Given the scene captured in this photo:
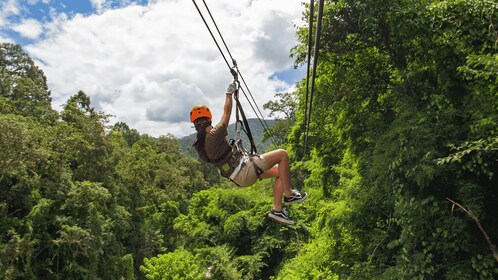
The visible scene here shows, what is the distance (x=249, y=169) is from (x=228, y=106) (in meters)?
0.87

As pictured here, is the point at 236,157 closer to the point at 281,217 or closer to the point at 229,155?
the point at 229,155

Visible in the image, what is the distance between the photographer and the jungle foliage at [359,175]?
229 inches

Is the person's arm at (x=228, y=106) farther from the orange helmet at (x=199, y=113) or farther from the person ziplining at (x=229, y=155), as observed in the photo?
the orange helmet at (x=199, y=113)

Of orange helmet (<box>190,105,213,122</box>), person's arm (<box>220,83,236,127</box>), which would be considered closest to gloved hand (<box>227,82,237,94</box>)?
person's arm (<box>220,83,236,127</box>)

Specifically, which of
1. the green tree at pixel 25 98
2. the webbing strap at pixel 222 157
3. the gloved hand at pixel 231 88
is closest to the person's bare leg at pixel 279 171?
the webbing strap at pixel 222 157

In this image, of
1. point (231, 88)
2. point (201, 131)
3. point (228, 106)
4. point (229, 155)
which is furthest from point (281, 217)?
point (231, 88)

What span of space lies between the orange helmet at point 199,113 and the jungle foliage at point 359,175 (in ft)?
10.9

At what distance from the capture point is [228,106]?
14.5ft

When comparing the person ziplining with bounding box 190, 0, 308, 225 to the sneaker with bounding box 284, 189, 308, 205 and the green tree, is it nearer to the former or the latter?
the sneaker with bounding box 284, 189, 308, 205

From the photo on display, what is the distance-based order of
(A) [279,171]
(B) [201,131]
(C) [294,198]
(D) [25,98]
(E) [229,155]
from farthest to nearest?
(D) [25,98] → (C) [294,198] → (A) [279,171] → (E) [229,155] → (B) [201,131]

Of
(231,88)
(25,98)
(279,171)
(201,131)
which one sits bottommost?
(279,171)

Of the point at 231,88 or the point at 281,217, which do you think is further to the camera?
the point at 281,217

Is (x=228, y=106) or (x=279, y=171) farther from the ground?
(x=228, y=106)

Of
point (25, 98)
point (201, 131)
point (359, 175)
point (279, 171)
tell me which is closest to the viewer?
point (201, 131)
